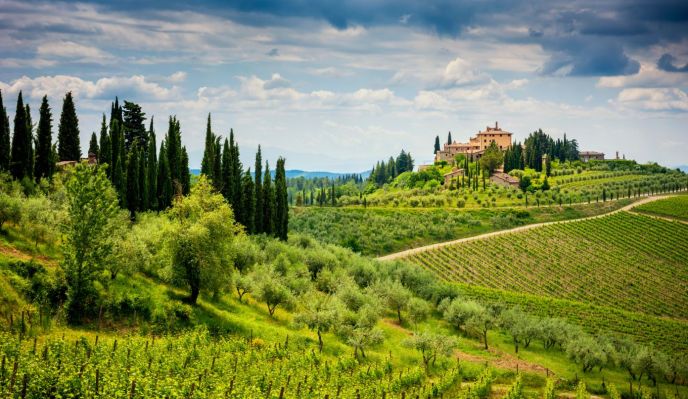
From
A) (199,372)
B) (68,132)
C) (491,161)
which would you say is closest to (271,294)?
(199,372)

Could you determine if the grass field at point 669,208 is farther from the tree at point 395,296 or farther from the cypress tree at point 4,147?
the cypress tree at point 4,147

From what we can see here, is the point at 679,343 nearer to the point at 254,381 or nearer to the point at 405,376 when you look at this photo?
the point at 405,376

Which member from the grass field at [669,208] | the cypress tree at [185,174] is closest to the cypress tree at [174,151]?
the cypress tree at [185,174]

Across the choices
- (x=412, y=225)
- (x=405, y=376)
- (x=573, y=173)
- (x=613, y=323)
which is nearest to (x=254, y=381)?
(x=405, y=376)

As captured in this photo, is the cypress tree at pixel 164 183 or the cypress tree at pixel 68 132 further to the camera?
the cypress tree at pixel 68 132

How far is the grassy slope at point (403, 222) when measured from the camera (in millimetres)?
110275

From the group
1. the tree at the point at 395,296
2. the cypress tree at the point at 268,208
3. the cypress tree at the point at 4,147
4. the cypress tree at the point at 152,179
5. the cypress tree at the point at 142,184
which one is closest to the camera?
the cypress tree at the point at 4,147

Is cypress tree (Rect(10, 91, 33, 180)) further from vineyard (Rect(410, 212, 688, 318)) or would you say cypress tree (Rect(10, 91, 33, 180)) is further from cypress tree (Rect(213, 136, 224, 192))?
vineyard (Rect(410, 212, 688, 318))

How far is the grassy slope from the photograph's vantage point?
110275mm

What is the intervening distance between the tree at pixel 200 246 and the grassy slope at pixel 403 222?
5956 cm

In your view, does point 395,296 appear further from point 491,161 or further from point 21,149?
point 491,161

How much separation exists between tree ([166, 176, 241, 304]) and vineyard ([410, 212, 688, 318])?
53854 mm

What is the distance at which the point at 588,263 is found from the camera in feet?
320

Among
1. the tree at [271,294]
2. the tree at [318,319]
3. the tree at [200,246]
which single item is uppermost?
the tree at [200,246]
